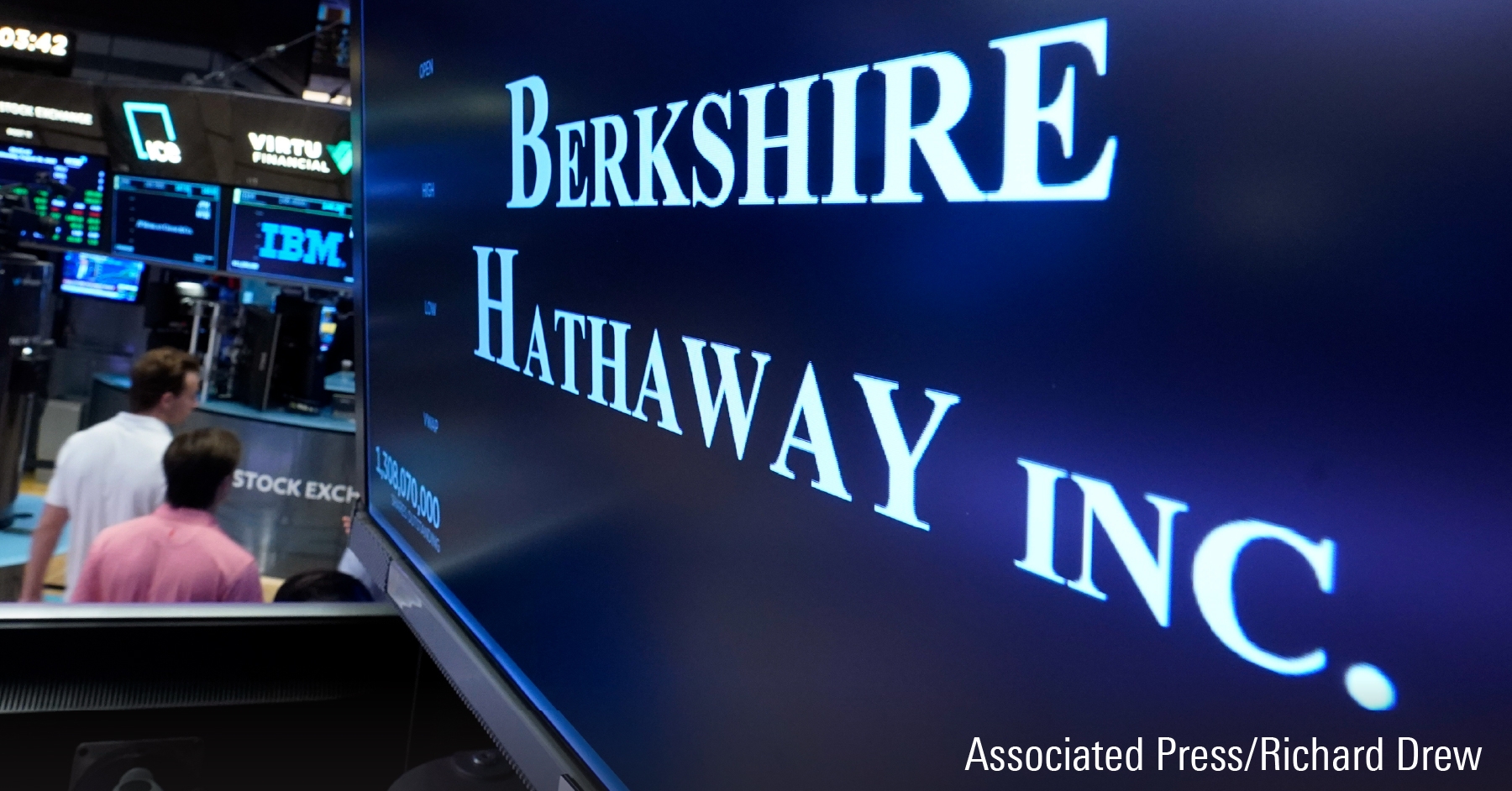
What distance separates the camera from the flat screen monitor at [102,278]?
6.88 m

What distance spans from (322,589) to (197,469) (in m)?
0.65

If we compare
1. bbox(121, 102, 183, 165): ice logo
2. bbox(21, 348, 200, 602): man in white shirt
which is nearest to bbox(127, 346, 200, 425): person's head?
bbox(21, 348, 200, 602): man in white shirt

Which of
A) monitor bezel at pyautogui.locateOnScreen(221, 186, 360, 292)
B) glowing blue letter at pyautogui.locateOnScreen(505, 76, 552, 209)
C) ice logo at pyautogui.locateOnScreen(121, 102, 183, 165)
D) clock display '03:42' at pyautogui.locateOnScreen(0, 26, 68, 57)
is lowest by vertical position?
glowing blue letter at pyautogui.locateOnScreen(505, 76, 552, 209)

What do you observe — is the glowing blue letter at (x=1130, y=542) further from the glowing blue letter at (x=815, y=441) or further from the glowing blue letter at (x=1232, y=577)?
the glowing blue letter at (x=815, y=441)

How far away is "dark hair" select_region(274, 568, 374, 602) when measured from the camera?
2.07 metres

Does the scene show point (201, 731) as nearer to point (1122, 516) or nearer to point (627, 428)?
point (627, 428)

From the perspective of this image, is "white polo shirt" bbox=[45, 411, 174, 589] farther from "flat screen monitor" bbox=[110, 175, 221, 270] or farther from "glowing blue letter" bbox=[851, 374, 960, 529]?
"glowing blue letter" bbox=[851, 374, 960, 529]

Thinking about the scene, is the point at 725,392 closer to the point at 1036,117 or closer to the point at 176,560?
the point at 1036,117

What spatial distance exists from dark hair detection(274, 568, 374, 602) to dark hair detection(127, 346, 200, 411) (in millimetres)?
1569

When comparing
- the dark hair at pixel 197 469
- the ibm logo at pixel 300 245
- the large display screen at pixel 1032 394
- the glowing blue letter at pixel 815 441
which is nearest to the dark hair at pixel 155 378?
the dark hair at pixel 197 469

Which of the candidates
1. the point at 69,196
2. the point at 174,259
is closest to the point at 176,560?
the point at 174,259

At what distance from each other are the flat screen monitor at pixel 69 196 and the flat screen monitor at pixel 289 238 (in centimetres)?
79

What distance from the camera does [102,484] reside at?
10.4 feet

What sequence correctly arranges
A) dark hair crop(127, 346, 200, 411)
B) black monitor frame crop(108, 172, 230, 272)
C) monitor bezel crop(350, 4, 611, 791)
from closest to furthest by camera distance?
monitor bezel crop(350, 4, 611, 791)
dark hair crop(127, 346, 200, 411)
black monitor frame crop(108, 172, 230, 272)
